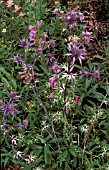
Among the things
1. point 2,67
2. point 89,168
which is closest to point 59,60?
point 2,67

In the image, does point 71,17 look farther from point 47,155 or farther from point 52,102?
point 47,155

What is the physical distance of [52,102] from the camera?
293 cm

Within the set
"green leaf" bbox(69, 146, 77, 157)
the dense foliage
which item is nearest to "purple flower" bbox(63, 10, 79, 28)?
the dense foliage

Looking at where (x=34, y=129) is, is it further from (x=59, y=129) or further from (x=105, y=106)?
(x=105, y=106)

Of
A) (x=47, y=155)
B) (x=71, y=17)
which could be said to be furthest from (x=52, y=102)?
(x=71, y=17)

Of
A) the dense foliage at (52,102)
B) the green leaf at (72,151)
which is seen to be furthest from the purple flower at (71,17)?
the green leaf at (72,151)

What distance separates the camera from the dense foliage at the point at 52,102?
2.48 m

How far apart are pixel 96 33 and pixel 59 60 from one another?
57 centimetres

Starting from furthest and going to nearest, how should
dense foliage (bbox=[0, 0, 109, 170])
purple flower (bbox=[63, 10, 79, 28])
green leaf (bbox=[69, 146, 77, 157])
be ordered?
green leaf (bbox=[69, 146, 77, 157]) < dense foliage (bbox=[0, 0, 109, 170]) < purple flower (bbox=[63, 10, 79, 28])

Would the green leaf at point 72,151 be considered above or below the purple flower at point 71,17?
below

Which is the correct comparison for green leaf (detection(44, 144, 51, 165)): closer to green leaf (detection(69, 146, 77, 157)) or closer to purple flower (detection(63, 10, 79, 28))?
green leaf (detection(69, 146, 77, 157))

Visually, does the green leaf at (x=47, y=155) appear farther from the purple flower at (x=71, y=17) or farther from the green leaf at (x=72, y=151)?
the purple flower at (x=71, y=17)

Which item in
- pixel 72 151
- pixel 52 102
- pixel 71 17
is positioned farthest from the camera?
pixel 52 102

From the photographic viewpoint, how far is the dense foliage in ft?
8.15
